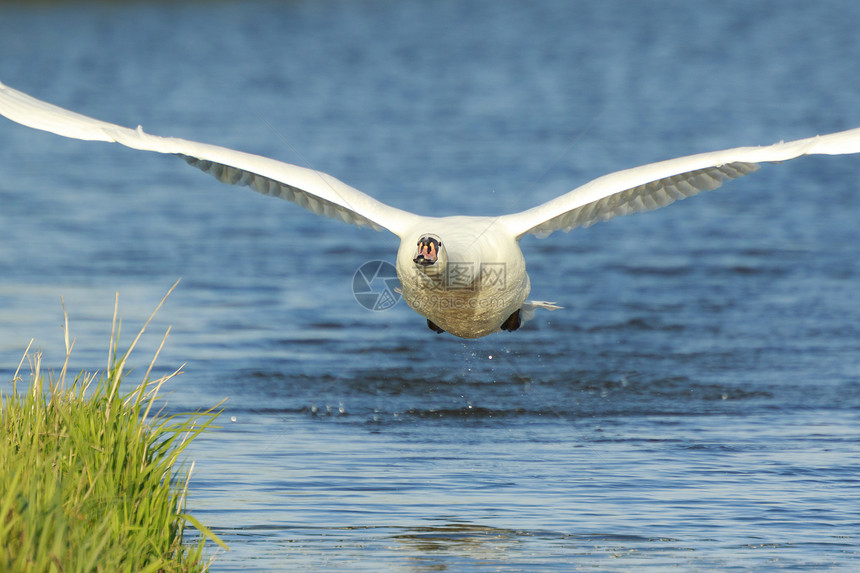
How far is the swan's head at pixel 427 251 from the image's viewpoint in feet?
28.7

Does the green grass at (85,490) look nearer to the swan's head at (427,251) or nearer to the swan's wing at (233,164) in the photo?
the swan's head at (427,251)

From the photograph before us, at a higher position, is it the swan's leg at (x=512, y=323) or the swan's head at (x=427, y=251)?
the swan's head at (x=427, y=251)

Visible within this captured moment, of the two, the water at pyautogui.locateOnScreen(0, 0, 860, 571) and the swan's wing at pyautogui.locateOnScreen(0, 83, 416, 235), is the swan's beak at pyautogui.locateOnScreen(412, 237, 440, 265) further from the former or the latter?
the water at pyautogui.locateOnScreen(0, 0, 860, 571)

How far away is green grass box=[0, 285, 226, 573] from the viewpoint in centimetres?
588

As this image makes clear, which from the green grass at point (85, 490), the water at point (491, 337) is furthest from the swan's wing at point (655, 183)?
the green grass at point (85, 490)

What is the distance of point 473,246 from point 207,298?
9.60 metres

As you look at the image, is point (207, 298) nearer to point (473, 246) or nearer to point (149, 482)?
point (473, 246)

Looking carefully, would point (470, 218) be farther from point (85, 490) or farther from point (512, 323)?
point (85, 490)

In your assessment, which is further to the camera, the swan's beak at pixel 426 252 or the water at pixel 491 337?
the water at pixel 491 337

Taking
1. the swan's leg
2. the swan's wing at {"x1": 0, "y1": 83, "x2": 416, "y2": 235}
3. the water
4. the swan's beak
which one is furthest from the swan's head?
the swan's leg

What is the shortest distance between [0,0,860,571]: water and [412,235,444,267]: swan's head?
1.82 meters

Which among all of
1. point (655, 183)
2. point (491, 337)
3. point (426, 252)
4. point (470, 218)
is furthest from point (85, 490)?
point (491, 337)

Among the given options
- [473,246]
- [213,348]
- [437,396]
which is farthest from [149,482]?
[213,348]

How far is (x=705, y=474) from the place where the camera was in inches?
411
